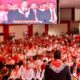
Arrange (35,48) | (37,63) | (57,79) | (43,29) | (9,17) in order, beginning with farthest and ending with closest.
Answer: (43,29), (35,48), (37,63), (57,79), (9,17)

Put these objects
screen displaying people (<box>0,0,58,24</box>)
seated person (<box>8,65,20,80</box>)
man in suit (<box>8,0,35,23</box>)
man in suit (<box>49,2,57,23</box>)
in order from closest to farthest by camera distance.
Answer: screen displaying people (<box>0,0,58,24</box>)
man in suit (<box>8,0,35,23</box>)
man in suit (<box>49,2,57,23</box>)
seated person (<box>8,65,20,80</box>)

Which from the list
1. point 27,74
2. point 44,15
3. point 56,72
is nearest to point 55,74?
point 56,72

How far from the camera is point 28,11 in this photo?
590 cm

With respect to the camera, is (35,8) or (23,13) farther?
(35,8)

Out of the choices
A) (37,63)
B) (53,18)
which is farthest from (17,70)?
(53,18)

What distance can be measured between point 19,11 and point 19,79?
5.85 metres

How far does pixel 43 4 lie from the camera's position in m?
6.16

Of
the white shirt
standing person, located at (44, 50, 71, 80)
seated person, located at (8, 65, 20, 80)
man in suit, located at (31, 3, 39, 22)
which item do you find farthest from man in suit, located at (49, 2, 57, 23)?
seated person, located at (8, 65, 20, 80)

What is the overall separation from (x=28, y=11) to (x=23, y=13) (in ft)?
0.55

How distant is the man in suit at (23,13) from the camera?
5.71 meters

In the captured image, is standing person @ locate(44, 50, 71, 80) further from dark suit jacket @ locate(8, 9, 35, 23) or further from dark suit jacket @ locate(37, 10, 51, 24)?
dark suit jacket @ locate(8, 9, 35, 23)

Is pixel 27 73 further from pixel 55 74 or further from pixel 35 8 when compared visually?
pixel 35 8

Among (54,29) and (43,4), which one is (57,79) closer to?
(43,4)

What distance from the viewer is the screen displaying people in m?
5.57
